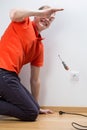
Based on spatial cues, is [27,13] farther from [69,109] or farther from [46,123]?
[69,109]

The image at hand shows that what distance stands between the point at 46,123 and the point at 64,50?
0.68 m

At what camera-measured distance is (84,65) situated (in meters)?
2.31

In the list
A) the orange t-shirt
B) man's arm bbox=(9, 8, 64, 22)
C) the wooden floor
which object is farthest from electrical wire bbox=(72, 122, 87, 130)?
man's arm bbox=(9, 8, 64, 22)

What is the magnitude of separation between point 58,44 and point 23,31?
44cm

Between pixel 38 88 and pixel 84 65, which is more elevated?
pixel 84 65

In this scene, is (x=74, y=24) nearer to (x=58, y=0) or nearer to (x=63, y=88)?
(x=58, y=0)

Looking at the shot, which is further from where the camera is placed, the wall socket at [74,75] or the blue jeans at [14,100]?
the wall socket at [74,75]

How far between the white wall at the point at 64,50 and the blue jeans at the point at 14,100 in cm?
38

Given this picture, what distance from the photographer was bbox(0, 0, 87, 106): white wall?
227cm

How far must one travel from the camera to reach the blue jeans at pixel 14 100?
193 cm

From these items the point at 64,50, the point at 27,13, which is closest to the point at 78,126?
the point at 64,50

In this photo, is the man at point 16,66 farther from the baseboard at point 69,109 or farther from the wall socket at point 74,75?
the wall socket at point 74,75

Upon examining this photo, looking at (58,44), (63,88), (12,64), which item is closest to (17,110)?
(12,64)

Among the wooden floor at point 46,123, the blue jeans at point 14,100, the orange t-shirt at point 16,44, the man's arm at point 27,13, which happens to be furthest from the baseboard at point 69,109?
the man's arm at point 27,13
